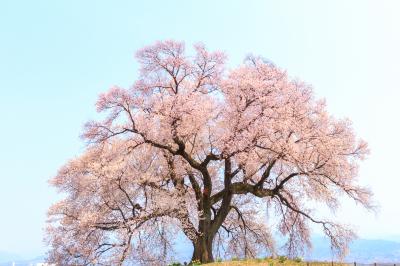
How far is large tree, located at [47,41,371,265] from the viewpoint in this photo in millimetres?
31922

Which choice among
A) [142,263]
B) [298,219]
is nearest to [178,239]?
[142,263]

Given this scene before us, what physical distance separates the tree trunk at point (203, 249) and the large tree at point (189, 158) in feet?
0.22

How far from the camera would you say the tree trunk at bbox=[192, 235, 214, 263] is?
33062 millimetres

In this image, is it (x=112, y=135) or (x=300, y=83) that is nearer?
(x=112, y=135)

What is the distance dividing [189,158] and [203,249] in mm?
6050

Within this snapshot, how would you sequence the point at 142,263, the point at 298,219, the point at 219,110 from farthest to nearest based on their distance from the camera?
the point at 298,219 < the point at 219,110 < the point at 142,263

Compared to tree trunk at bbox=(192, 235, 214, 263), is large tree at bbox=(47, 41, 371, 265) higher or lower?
higher

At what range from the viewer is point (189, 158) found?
34.1 m

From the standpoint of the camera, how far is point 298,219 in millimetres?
38688

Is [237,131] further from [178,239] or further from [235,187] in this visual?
[178,239]

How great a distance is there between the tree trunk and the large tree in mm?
66

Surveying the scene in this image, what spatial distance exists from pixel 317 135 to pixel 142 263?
1406 centimetres

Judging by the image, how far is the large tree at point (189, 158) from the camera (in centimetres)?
3192

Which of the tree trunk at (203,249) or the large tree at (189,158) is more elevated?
the large tree at (189,158)
